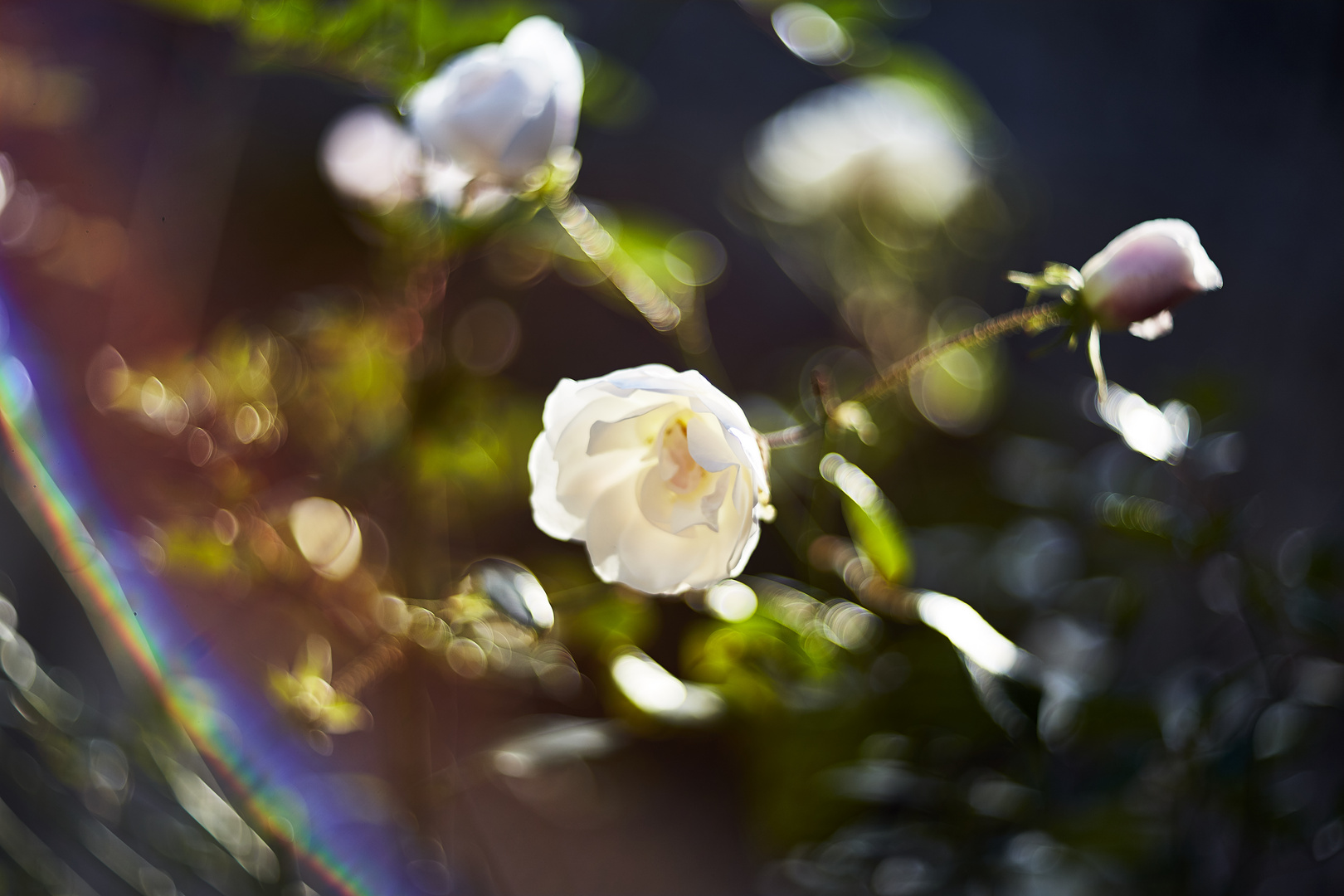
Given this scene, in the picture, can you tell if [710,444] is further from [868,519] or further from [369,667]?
[369,667]

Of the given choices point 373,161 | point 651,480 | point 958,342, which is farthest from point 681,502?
point 373,161

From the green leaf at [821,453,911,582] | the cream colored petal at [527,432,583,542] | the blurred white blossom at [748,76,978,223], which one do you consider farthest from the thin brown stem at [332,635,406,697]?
the blurred white blossom at [748,76,978,223]

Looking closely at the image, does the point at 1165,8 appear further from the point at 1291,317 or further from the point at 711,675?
the point at 711,675

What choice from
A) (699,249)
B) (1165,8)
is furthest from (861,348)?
(1165,8)

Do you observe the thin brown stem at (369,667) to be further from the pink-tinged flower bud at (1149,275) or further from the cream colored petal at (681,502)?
the pink-tinged flower bud at (1149,275)

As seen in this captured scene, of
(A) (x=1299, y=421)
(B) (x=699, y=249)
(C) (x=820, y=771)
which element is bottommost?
(C) (x=820, y=771)

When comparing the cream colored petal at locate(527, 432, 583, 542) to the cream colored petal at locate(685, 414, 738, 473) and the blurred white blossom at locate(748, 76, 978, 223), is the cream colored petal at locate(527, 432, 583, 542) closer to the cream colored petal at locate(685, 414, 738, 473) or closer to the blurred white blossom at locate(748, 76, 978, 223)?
the cream colored petal at locate(685, 414, 738, 473)

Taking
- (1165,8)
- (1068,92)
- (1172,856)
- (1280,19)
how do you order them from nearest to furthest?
(1172,856)
(1280,19)
(1165,8)
(1068,92)
